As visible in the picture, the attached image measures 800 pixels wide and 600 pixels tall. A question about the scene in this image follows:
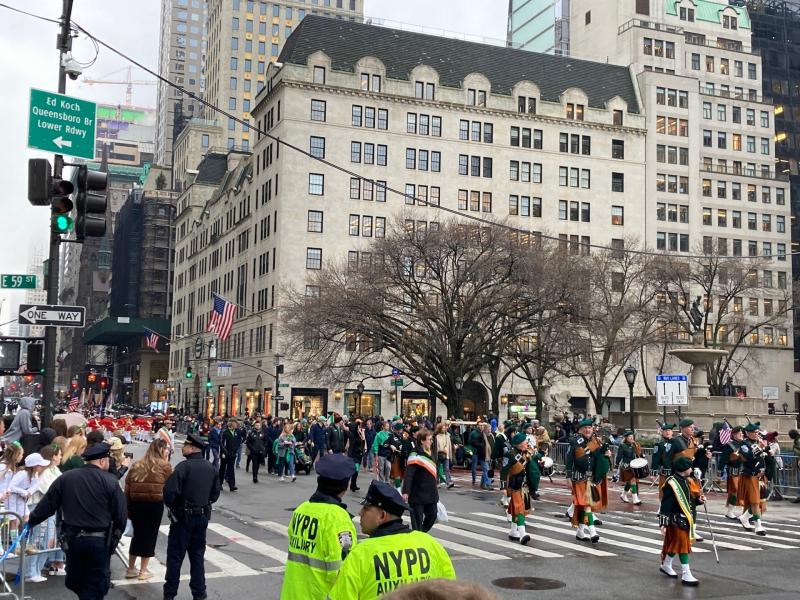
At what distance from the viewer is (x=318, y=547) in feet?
20.1

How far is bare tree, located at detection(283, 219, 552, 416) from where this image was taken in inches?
1548

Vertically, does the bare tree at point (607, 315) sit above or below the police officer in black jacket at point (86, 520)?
above

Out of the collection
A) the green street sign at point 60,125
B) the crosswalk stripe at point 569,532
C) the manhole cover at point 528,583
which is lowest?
the crosswalk stripe at point 569,532

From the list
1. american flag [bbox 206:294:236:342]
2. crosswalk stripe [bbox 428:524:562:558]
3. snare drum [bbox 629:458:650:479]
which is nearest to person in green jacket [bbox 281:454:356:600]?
crosswalk stripe [bbox 428:524:562:558]

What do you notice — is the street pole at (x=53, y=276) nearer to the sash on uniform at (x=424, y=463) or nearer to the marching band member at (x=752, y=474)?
the sash on uniform at (x=424, y=463)

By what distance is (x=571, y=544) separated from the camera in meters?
15.7

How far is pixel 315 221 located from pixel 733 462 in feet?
171

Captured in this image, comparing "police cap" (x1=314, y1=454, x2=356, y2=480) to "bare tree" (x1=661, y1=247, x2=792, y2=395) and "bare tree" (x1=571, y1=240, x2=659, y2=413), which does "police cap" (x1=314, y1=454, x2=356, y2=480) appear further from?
"bare tree" (x1=661, y1=247, x2=792, y2=395)

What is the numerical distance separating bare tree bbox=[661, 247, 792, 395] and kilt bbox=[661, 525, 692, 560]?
31864 millimetres

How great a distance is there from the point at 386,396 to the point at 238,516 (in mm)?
48100

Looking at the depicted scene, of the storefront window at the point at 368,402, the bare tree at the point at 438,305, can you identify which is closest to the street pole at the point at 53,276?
the bare tree at the point at 438,305

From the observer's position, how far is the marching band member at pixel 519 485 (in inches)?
607

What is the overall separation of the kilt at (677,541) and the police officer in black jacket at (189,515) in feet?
21.2

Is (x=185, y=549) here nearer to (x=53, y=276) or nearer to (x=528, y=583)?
(x=528, y=583)
